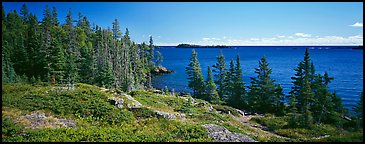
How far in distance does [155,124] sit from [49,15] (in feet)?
178

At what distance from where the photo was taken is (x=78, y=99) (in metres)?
22.2

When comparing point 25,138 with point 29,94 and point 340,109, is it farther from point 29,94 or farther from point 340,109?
point 340,109

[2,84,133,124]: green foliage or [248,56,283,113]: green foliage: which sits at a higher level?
[2,84,133,124]: green foliage

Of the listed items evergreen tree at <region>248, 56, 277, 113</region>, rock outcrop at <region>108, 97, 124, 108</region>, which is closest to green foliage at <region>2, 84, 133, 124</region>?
rock outcrop at <region>108, 97, 124, 108</region>

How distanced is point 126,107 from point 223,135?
11073 millimetres

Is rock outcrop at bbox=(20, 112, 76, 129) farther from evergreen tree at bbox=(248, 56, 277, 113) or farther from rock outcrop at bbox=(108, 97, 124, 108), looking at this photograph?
evergreen tree at bbox=(248, 56, 277, 113)

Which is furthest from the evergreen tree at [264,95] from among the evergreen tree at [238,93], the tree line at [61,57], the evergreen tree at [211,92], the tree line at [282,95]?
the tree line at [61,57]

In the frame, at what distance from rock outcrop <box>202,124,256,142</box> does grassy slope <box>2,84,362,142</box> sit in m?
0.60

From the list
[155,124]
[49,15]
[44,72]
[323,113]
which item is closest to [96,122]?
[155,124]

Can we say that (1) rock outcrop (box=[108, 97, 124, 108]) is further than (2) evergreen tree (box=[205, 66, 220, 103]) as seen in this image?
No

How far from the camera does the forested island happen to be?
559 inches

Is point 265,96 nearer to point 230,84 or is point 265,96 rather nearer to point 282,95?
point 282,95

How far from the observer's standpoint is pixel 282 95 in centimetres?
3772

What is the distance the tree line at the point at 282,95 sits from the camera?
25.4m
